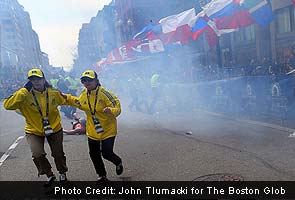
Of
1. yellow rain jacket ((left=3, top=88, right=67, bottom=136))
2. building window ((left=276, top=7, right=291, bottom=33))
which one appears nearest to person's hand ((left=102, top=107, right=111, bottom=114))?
yellow rain jacket ((left=3, top=88, right=67, bottom=136))

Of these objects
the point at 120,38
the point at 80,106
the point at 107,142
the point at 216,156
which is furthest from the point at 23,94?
the point at 120,38

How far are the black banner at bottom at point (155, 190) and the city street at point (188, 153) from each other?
8.7 inches

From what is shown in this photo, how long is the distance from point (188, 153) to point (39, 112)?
257cm

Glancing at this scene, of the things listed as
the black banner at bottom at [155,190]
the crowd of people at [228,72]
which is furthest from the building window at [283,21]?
the black banner at bottom at [155,190]

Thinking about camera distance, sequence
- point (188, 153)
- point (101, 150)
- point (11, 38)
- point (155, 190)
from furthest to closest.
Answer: point (11, 38), point (188, 153), point (101, 150), point (155, 190)

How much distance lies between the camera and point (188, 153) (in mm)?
5641

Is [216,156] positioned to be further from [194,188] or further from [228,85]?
[228,85]

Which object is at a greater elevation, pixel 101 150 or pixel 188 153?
pixel 101 150

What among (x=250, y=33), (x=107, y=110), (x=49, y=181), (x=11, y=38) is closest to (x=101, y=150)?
(x=107, y=110)

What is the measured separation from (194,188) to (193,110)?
7.60 metres

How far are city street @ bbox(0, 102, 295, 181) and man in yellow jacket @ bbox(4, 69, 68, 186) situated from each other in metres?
0.63

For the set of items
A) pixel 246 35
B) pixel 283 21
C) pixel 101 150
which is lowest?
pixel 101 150

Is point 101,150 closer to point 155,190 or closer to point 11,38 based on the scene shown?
point 155,190

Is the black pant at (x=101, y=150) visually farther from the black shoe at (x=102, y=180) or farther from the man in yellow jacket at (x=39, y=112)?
the man in yellow jacket at (x=39, y=112)
